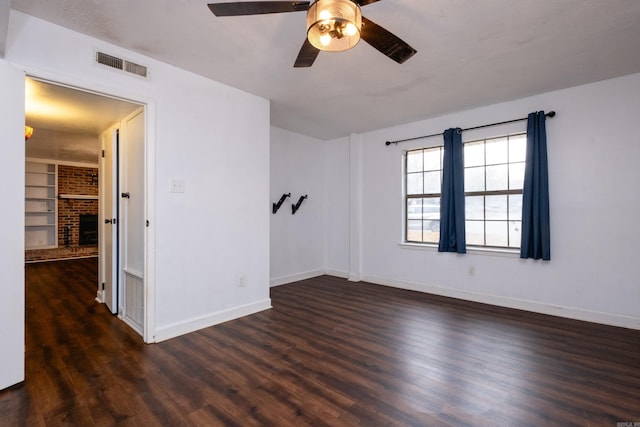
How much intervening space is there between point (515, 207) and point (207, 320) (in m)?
3.80

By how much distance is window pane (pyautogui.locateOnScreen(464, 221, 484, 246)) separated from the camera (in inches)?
159

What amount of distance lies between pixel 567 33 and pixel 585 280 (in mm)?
2466

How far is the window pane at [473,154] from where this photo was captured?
404 centimetres

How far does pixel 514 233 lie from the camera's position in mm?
3779

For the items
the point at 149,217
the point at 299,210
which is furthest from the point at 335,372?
the point at 299,210

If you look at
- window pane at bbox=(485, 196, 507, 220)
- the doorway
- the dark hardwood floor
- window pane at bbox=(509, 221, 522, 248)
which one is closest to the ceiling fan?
the doorway

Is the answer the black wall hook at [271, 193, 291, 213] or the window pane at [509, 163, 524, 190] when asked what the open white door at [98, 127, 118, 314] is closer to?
the black wall hook at [271, 193, 291, 213]

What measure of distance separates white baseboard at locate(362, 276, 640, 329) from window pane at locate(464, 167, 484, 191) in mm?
1389

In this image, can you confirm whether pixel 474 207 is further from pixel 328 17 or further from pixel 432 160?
pixel 328 17

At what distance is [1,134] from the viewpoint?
189cm

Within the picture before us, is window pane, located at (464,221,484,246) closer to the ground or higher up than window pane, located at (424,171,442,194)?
closer to the ground

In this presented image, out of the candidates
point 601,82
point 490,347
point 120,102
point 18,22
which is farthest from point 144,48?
point 601,82

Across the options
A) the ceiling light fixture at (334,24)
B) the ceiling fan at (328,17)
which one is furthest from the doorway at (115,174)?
the ceiling light fixture at (334,24)

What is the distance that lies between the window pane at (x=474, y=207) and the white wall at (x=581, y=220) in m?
0.50
